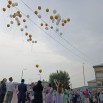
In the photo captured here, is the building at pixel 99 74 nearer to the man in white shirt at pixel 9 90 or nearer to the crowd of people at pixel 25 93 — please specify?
the crowd of people at pixel 25 93

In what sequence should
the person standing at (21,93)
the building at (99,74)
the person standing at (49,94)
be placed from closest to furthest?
1. the person standing at (21,93)
2. the person standing at (49,94)
3. the building at (99,74)

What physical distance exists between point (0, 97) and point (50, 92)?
Result: 330 cm

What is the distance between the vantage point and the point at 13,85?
47.0 feet

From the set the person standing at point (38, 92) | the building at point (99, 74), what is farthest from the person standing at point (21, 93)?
the building at point (99, 74)

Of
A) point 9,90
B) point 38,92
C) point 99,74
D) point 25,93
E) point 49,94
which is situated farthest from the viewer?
point 99,74

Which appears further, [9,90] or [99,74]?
[99,74]

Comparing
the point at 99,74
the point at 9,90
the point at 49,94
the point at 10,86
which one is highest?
the point at 99,74

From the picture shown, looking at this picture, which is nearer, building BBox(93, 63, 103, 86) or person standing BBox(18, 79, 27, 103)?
person standing BBox(18, 79, 27, 103)

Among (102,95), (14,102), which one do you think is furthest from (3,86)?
(102,95)

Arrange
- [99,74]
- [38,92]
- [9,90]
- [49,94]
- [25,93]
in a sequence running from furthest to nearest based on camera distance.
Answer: [99,74], [49,94], [9,90], [25,93], [38,92]

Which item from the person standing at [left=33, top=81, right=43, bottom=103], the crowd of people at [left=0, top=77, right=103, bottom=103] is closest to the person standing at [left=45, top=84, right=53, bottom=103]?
the crowd of people at [left=0, top=77, right=103, bottom=103]

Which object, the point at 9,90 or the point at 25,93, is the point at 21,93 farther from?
the point at 9,90

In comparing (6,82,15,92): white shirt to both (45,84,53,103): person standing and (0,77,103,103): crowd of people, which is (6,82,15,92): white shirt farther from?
(45,84,53,103): person standing

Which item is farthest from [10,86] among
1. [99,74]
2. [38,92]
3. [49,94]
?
[99,74]
